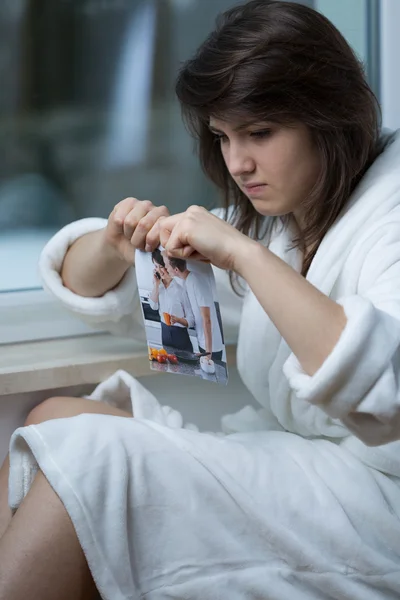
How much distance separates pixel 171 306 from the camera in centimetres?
121

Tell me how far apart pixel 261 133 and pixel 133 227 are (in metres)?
0.22

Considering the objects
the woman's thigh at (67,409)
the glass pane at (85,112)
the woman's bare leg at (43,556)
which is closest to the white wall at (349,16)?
the glass pane at (85,112)

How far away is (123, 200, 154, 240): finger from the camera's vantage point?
1.25 m

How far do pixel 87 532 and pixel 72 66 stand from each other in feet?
3.01

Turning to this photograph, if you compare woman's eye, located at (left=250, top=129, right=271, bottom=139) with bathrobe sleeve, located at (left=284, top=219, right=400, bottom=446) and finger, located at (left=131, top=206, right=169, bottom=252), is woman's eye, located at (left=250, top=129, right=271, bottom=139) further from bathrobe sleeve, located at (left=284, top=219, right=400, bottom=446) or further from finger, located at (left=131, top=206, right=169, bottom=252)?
bathrobe sleeve, located at (left=284, top=219, right=400, bottom=446)

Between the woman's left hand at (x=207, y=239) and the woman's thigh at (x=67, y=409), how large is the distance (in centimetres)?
33

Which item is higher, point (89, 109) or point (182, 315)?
point (89, 109)

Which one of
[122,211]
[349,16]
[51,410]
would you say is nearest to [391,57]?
[349,16]

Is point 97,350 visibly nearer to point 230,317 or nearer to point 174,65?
point 230,317

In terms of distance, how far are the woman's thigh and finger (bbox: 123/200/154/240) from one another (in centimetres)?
28

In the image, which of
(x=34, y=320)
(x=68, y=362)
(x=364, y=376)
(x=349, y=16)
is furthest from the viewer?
(x=349, y=16)

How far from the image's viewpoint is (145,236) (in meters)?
1.23

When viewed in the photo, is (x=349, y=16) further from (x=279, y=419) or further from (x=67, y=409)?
(x=67, y=409)

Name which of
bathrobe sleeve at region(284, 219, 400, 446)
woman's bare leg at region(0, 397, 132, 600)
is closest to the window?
woman's bare leg at region(0, 397, 132, 600)
